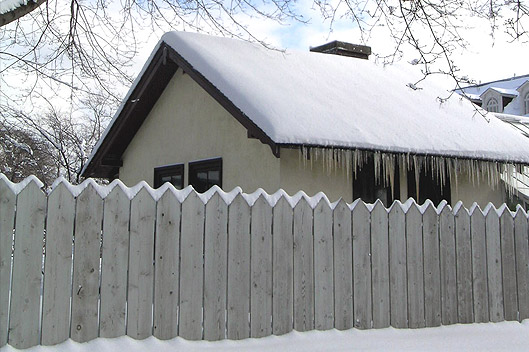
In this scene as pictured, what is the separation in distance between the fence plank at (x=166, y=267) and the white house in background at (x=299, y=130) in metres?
3.42

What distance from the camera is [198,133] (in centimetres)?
1122

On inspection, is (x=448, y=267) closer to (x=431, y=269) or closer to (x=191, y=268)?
(x=431, y=269)

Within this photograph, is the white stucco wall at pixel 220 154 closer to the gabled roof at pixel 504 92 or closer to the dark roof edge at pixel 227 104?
the dark roof edge at pixel 227 104

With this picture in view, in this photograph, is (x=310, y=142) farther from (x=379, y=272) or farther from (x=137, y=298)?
(x=137, y=298)

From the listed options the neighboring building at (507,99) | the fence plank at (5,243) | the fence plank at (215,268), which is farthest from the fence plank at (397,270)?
the neighboring building at (507,99)

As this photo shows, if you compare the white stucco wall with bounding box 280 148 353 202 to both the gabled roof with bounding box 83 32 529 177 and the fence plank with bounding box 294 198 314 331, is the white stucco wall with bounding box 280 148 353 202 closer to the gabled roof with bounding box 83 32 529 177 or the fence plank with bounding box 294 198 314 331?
the gabled roof with bounding box 83 32 529 177

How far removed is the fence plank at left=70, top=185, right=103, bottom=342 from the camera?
4.60 m

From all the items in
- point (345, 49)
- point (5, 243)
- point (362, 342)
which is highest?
point (345, 49)

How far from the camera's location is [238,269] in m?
5.21

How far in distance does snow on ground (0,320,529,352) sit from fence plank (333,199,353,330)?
144mm

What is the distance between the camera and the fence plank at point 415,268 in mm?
6062

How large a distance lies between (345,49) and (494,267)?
30.0ft

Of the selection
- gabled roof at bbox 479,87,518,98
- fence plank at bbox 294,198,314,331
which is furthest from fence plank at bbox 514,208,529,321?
gabled roof at bbox 479,87,518,98

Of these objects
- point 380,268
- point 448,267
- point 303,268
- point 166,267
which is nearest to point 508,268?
point 448,267
